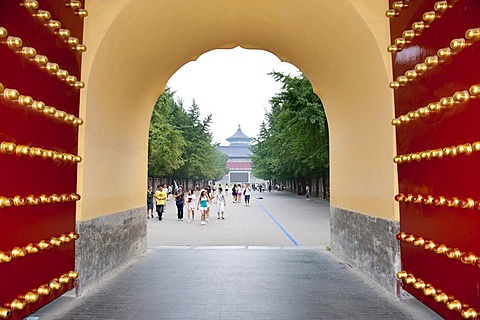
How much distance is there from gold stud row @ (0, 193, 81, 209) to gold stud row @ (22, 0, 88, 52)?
5.47 ft

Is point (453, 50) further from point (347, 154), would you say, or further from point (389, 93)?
point (347, 154)

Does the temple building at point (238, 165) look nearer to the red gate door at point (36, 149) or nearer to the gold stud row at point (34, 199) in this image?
the red gate door at point (36, 149)

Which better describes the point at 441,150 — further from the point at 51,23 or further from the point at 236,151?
the point at 236,151

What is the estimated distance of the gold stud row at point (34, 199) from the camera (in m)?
2.81

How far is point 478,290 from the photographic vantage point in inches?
106

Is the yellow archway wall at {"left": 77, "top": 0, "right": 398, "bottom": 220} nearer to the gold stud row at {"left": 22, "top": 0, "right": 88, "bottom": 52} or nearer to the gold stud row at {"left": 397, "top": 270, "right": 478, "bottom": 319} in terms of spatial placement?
the gold stud row at {"left": 22, "top": 0, "right": 88, "bottom": 52}

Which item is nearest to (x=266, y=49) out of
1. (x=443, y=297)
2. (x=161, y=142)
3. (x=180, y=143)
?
(x=443, y=297)

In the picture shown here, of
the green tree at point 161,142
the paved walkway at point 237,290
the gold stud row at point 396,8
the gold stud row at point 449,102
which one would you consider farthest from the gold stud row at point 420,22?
the green tree at point 161,142

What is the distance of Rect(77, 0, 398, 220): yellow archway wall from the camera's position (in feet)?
16.0

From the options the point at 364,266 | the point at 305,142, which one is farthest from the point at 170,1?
the point at 305,142

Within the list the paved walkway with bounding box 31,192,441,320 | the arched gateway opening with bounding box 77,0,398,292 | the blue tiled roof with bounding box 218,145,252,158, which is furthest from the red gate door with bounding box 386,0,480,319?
the blue tiled roof with bounding box 218,145,252,158

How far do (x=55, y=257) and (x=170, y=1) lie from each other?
3.81m

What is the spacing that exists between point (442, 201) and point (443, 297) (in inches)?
31.2

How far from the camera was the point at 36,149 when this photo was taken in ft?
10.5
